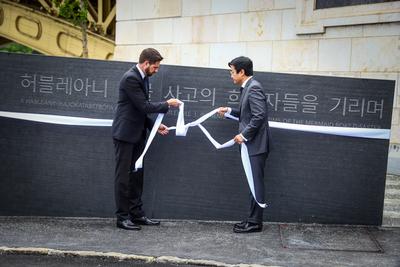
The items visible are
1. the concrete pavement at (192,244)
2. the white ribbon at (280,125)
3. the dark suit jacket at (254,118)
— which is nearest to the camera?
the concrete pavement at (192,244)

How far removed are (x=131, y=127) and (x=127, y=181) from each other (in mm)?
618

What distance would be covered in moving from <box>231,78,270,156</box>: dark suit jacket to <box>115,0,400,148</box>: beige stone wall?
13.7ft

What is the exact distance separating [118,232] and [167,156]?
112 cm

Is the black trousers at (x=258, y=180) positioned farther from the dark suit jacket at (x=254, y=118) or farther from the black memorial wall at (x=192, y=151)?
the black memorial wall at (x=192, y=151)

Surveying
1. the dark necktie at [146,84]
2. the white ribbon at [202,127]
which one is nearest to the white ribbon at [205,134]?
the white ribbon at [202,127]

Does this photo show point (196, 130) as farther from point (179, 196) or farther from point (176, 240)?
point (176, 240)

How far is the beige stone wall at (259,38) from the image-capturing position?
32.1 ft

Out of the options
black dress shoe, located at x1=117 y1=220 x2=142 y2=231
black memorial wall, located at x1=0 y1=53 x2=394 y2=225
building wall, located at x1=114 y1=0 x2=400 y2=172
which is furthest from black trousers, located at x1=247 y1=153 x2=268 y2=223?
building wall, located at x1=114 y1=0 x2=400 y2=172

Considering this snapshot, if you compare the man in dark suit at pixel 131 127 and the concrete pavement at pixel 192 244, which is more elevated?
the man in dark suit at pixel 131 127

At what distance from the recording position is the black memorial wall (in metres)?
6.62

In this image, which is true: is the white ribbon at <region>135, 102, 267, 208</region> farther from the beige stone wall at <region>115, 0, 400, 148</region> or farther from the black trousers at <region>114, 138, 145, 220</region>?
the beige stone wall at <region>115, 0, 400, 148</region>

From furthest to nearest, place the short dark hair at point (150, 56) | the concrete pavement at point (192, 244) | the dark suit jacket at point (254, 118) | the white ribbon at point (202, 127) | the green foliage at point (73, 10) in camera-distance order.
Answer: the green foliage at point (73, 10) < the white ribbon at point (202, 127) < the short dark hair at point (150, 56) < the dark suit jacket at point (254, 118) < the concrete pavement at point (192, 244)

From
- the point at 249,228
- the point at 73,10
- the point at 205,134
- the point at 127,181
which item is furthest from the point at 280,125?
the point at 73,10

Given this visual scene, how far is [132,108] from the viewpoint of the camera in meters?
6.29
